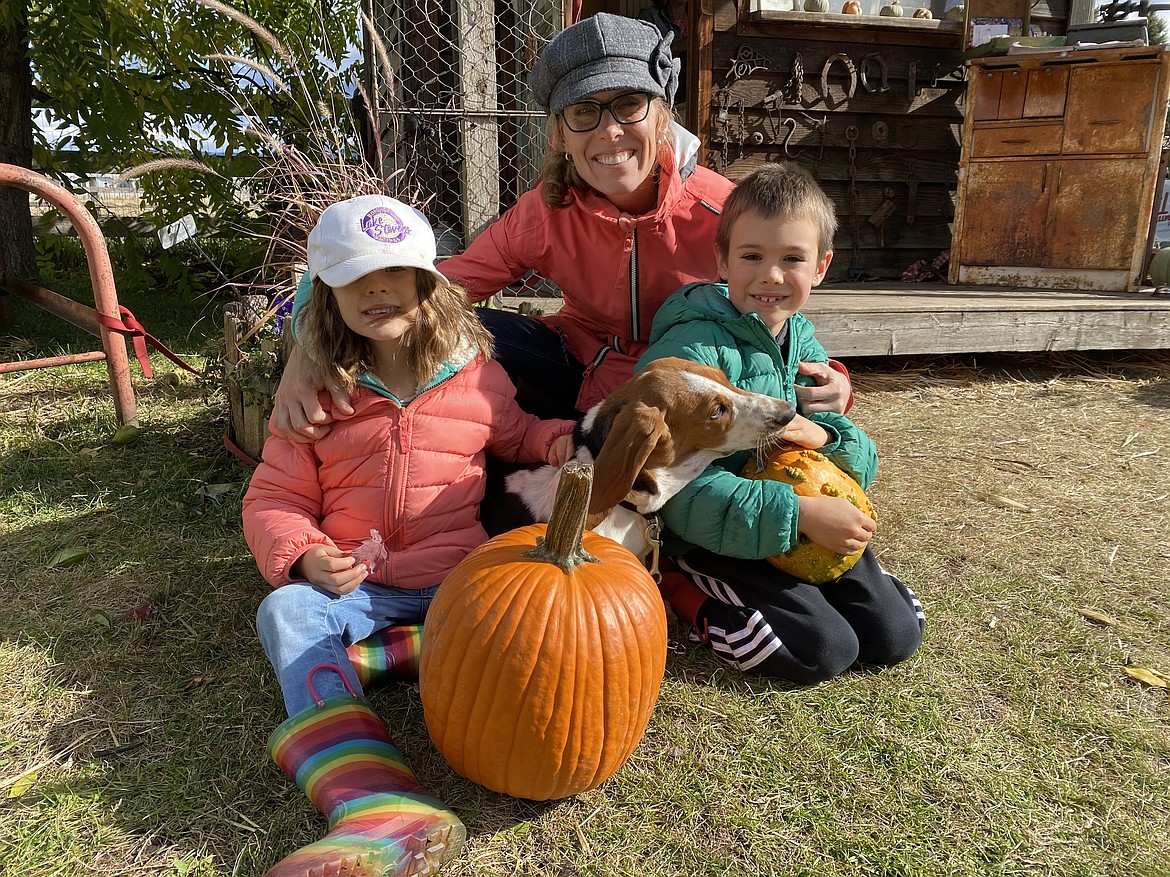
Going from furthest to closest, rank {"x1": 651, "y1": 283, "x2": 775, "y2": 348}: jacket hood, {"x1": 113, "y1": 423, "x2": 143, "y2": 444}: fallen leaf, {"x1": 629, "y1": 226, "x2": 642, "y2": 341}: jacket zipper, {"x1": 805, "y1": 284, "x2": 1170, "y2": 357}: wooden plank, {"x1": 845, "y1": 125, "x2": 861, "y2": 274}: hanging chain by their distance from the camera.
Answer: {"x1": 845, "y1": 125, "x2": 861, "y2": 274}: hanging chain < {"x1": 805, "y1": 284, "x2": 1170, "y2": 357}: wooden plank < {"x1": 113, "y1": 423, "x2": 143, "y2": 444}: fallen leaf < {"x1": 629, "y1": 226, "x2": 642, "y2": 341}: jacket zipper < {"x1": 651, "y1": 283, "x2": 775, "y2": 348}: jacket hood

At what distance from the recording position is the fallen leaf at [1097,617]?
9.97 ft

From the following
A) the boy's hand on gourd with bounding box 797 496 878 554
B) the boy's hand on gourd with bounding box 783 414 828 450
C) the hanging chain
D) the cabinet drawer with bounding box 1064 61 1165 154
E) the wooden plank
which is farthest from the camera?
the hanging chain

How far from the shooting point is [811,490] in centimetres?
278

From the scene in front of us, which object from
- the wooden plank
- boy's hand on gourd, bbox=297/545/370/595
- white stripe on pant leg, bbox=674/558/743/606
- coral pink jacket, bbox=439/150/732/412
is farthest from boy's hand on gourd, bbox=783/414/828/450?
the wooden plank

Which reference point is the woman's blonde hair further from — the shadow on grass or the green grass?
the shadow on grass

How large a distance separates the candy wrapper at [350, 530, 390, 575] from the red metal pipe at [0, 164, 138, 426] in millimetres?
2531

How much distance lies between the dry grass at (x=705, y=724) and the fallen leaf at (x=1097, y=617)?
2 centimetres

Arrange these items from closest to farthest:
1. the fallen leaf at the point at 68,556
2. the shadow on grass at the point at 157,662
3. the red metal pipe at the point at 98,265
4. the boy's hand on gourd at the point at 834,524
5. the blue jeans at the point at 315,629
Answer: the shadow on grass at the point at 157,662 < the blue jeans at the point at 315,629 < the boy's hand on gourd at the point at 834,524 < the fallen leaf at the point at 68,556 < the red metal pipe at the point at 98,265

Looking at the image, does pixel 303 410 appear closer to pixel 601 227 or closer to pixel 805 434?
pixel 601 227

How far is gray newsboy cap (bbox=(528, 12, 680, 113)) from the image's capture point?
3.10 metres

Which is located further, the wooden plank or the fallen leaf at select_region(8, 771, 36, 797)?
the wooden plank

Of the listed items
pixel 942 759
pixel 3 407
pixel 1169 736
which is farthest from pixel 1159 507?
pixel 3 407

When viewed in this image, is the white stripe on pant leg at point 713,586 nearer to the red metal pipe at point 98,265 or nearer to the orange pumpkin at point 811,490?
the orange pumpkin at point 811,490

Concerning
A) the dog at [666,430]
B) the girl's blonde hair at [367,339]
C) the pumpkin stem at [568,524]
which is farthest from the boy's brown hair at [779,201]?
the pumpkin stem at [568,524]
